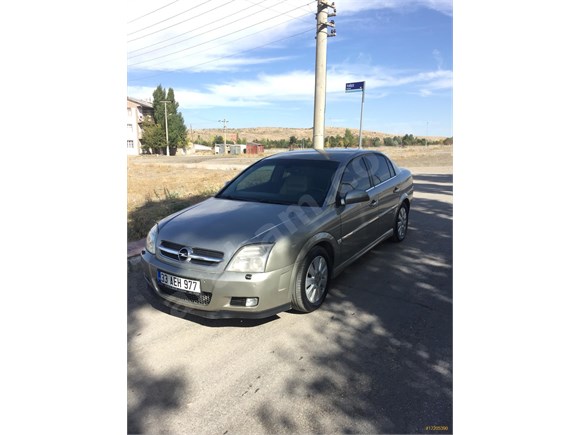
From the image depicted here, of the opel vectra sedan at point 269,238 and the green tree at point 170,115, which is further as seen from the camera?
the green tree at point 170,115

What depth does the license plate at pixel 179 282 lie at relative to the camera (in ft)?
9.70

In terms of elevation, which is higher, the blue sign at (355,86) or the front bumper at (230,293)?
the blue sign at (355,86)

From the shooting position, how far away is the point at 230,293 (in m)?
2.90

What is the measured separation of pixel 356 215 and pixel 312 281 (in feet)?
3.52

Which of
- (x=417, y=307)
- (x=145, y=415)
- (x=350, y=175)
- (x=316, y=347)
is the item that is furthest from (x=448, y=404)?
(x=350, y=175)

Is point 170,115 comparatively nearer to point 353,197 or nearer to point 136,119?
point 136,119

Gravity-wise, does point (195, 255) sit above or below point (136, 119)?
below

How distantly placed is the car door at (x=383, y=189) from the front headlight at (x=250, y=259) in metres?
2.18

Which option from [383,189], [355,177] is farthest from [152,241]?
[383,189]

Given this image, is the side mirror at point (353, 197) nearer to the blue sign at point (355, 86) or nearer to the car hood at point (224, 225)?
the car hood at point (224, 225)

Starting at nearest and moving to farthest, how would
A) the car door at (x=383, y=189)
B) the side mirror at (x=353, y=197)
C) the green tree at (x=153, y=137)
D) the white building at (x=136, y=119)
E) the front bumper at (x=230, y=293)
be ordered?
the front bumper at (x=230, y=293) < the side mirror at (x=353, y=197) < the car door at (x=383, y=189) < the green tree at (x=153, y=137) < the white building at (x=136, y=119)

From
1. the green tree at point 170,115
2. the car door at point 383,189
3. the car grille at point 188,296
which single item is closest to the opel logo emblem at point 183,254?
the car grille at point 188,296

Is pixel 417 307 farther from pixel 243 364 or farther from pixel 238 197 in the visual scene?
pixel 238 197

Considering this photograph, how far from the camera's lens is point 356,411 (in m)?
2.21
